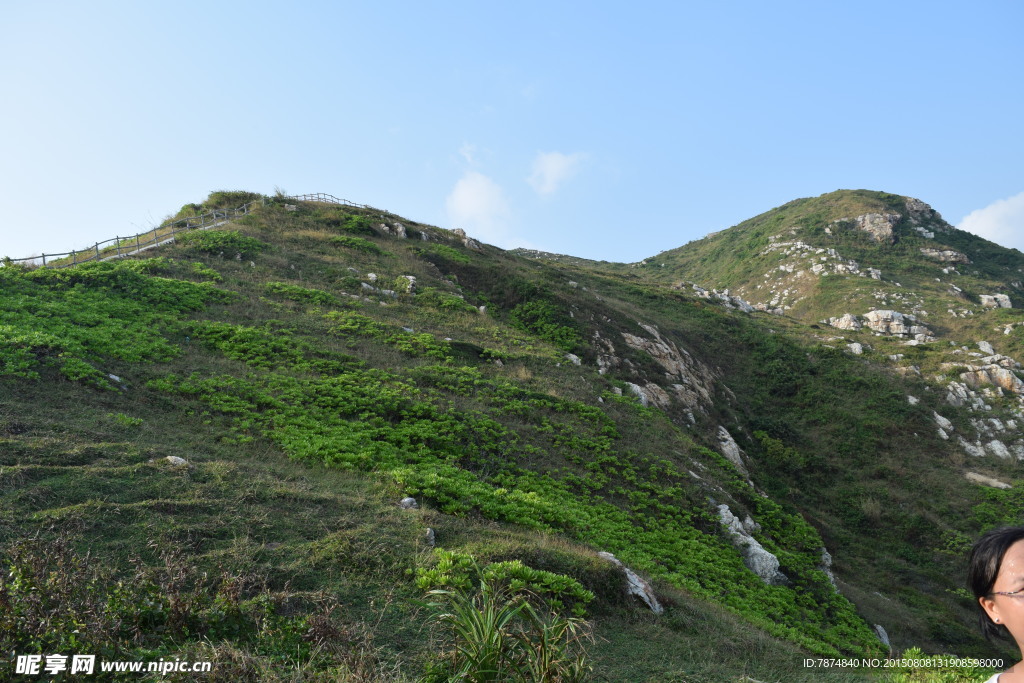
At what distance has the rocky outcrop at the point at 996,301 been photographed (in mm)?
58250

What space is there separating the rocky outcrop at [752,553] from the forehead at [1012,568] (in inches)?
528

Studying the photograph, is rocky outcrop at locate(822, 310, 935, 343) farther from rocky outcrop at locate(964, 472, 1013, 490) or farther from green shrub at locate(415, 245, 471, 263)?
green shrub at locate(415, 245, 471, 263)

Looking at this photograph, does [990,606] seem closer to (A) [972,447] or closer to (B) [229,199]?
(A) [972,447]

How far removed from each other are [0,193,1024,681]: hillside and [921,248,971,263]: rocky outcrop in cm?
4051

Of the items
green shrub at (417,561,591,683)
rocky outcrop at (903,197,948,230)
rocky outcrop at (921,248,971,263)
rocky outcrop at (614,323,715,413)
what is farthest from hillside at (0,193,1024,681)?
rocky outcrop at (903,197,948,230)

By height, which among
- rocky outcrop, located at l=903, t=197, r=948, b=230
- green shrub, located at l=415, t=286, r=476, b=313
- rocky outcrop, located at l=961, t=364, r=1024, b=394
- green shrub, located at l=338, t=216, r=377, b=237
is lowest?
rocky outcrop, located at l=961, t=364, r=1024, b=394

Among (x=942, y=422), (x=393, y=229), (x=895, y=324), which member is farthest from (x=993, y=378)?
(x=393, y=229)

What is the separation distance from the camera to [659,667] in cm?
751

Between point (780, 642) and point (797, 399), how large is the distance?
97.7 ft

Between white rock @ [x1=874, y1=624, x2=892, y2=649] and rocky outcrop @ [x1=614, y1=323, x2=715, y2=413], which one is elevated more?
rocky outcrop @ [x1=614, y1=323, x2=715, y2=413]

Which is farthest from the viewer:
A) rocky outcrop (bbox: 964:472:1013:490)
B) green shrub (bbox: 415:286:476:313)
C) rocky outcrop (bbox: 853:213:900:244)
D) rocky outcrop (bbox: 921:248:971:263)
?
rocky outcrop (bbox: 853:213:900:244)

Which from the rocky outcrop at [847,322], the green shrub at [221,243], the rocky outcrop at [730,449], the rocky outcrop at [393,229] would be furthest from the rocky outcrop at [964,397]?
the green shrub at [221,243]

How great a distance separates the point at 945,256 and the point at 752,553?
79.7 m

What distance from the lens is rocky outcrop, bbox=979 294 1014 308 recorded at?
5825cm
